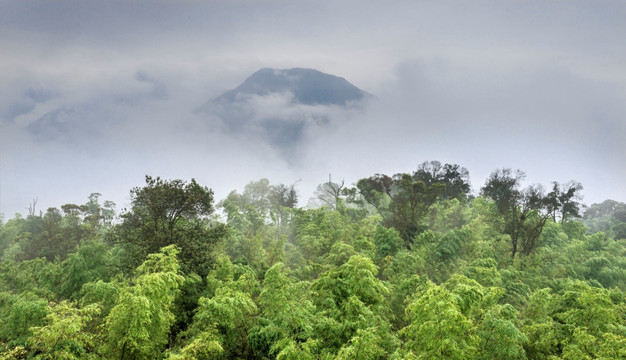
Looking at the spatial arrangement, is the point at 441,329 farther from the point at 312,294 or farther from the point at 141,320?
the point at 141,320

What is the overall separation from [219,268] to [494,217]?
3182 cm

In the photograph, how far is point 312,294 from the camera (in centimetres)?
1269

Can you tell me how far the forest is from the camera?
9.02 m

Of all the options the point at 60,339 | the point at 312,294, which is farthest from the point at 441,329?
the point at 60,339

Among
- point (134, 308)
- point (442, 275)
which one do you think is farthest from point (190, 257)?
point (442, 275)

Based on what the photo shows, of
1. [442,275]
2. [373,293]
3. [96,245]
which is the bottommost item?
[442,275]

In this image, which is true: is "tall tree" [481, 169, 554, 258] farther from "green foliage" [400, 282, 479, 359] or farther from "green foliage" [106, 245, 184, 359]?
"green foliage" [106, 245, 184, 359]

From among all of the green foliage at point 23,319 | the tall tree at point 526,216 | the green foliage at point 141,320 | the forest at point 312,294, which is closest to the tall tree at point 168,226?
the forest at point 312,294

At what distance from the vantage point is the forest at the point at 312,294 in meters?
9.02

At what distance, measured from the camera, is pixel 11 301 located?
14664mm

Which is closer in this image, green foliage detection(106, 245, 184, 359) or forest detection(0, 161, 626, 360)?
forest detection(0, 161, 626, 360)

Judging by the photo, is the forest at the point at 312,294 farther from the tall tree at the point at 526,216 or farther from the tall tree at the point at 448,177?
the tall tree at the point at 448,177

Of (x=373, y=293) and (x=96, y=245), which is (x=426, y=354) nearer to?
(x=373, y=293)

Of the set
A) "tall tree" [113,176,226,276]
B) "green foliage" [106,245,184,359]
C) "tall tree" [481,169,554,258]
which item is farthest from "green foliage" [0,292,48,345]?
"tall tree" [481,169,554,258]
